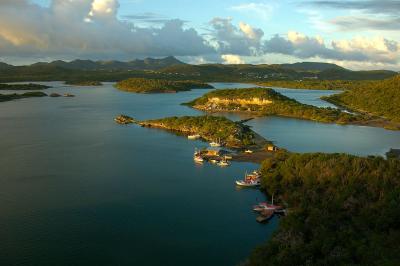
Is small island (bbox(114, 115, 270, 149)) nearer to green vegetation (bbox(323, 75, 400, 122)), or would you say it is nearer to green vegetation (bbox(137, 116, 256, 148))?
green vegetation (bbox(137, 116, 256, 148))

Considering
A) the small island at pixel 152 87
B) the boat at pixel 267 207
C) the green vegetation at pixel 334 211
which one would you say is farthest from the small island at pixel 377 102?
the small island at pixel 152 87

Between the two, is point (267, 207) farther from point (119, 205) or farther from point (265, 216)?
point (119, 205)

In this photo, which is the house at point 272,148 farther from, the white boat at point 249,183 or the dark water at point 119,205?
the white boat at point 249,183

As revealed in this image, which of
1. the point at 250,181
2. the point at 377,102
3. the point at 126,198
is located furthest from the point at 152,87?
the point at 126,198

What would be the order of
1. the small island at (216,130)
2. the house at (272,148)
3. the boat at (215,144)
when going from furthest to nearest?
the small island at (216,130), the boat at (215,144), the house at (272,148)

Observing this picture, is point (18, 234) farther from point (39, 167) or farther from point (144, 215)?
point (39, 167)

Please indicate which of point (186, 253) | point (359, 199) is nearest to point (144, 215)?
point (186, 253)
